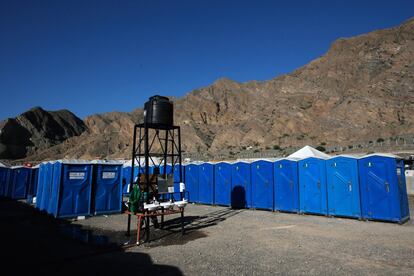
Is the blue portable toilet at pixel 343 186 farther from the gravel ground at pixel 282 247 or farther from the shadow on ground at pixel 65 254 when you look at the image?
the shadow on ground at pixel 65 254

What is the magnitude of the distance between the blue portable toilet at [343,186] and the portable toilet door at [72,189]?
1076cm

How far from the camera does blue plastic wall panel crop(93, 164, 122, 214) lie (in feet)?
43.6

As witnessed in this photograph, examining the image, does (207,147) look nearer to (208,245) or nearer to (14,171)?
(14,171)

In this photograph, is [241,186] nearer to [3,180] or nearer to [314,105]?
[3,180]

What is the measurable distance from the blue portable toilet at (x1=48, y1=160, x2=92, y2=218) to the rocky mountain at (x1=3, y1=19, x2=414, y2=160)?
2056 inches

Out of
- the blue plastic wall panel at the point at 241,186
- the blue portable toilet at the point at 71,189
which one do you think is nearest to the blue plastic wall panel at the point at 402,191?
the blue plastic wall panel at the point at 241,186

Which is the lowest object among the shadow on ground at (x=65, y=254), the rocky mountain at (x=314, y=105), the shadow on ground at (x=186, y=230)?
the shadow on ground at (x=65, y=254)

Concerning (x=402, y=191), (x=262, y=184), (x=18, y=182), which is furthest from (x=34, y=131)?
(x=402, y=191)

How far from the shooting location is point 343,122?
2354 inches

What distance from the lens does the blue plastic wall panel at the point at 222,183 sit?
1636 cm

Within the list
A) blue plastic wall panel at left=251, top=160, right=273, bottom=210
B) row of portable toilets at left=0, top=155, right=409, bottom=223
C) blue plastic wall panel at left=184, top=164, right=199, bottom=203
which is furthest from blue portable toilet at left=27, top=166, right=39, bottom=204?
blue plastic wall panel at left=251, top=160, right=273, bottom=210

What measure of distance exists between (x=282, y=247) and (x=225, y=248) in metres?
1.50

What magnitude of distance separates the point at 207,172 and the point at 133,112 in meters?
112

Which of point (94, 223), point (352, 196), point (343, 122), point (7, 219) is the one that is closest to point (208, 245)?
point (94, 223)
